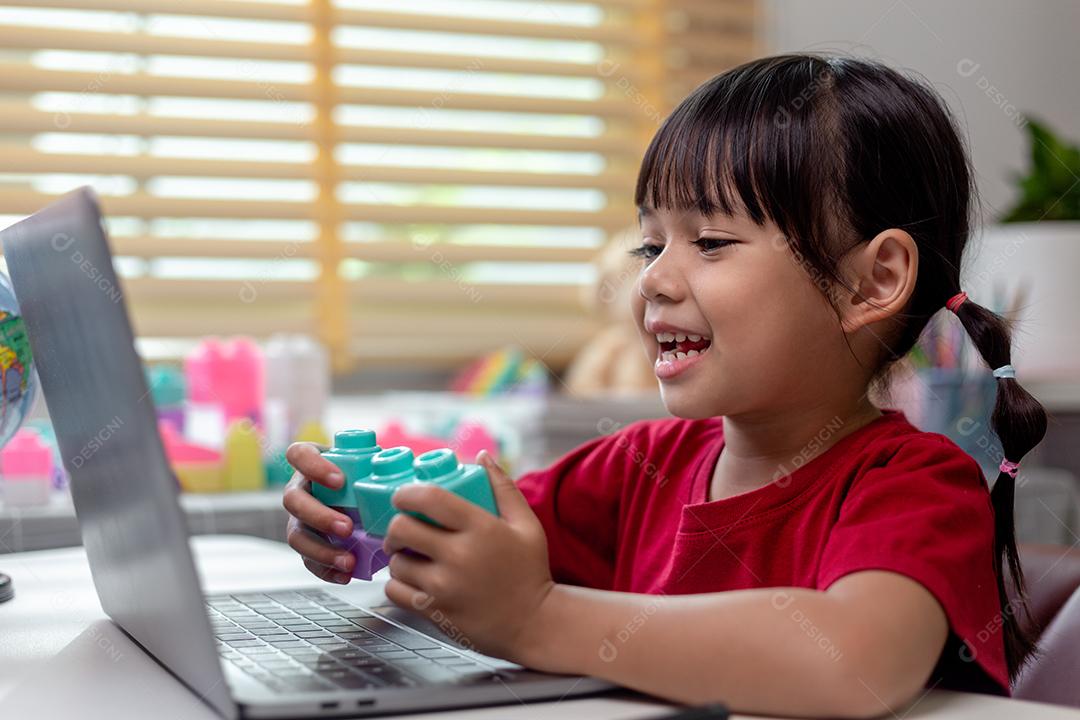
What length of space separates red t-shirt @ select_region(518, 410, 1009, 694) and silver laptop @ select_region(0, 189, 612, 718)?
0.18 metres

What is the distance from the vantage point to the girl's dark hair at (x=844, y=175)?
80 cm

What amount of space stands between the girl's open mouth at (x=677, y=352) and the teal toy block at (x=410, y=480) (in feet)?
0.76

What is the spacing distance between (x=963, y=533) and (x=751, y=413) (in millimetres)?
231

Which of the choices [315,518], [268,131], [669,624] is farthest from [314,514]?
[268,131]

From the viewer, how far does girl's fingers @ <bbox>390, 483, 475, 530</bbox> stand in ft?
1.94

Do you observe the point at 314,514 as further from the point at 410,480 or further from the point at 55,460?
the point at 55,460

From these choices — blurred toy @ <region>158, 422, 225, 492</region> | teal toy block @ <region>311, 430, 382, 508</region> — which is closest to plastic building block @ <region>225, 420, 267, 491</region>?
blurred toy @ <region>158, 422, 225, 492</region>

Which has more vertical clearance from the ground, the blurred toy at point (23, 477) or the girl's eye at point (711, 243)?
the girl's eye at point (711, 243)

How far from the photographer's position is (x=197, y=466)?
147 cm

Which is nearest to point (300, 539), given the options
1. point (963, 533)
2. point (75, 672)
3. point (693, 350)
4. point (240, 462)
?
point (75, 672)

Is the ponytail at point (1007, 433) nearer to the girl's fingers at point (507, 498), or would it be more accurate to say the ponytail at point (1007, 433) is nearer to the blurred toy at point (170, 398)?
the girl's fingers at point (507, 498)

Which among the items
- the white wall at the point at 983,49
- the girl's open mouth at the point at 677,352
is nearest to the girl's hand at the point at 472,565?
the girl's open mouth at the point at 677,352

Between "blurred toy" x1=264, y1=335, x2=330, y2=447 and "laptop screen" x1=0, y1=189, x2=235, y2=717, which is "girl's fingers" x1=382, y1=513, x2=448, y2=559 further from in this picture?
"blurred toy" x1=264, y1=335, x2=330, y2=447

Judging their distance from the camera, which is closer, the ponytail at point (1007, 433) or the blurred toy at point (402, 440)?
the ponytail at point (1007, 433)
